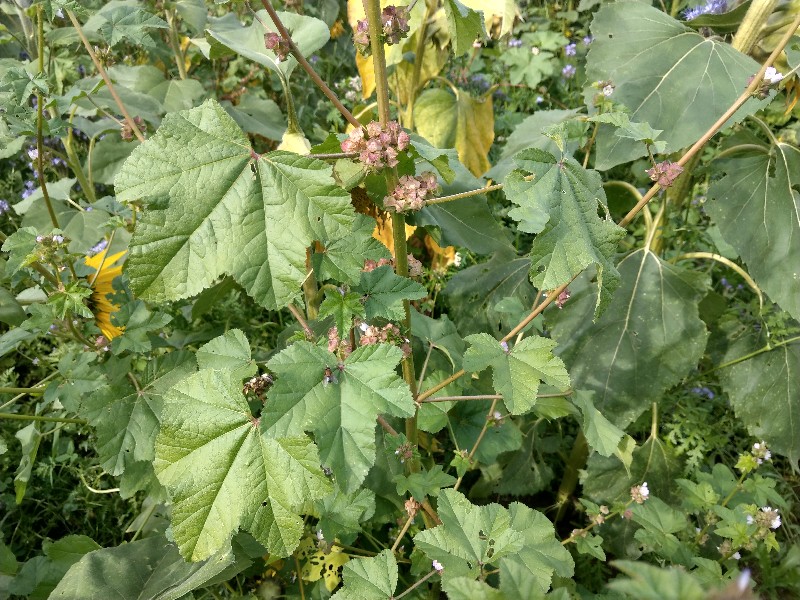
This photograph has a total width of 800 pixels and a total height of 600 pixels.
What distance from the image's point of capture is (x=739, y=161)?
5.80ft

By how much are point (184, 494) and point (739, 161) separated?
1.68 meters

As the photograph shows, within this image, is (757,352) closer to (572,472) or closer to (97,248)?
(572,472)

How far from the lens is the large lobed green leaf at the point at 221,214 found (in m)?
0.87

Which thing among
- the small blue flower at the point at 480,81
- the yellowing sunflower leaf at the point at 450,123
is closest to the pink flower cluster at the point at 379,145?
the yellowing sunflower leaf at the point at 450,123

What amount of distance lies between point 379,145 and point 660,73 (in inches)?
43.5

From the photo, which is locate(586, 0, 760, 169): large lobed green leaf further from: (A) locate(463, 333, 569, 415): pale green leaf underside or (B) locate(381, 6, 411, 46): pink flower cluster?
(B) locate(381, 6, 411, 46): pink flower cluster

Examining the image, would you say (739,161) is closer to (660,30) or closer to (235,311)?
(660,30)

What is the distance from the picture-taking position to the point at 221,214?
0.89 metres

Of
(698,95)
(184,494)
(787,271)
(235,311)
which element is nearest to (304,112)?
(235,311)

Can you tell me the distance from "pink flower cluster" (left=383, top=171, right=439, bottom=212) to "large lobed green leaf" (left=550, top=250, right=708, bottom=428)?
3.07 ft

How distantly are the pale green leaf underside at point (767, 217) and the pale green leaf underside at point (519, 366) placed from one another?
2.99 ft

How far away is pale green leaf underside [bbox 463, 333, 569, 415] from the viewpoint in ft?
3.45

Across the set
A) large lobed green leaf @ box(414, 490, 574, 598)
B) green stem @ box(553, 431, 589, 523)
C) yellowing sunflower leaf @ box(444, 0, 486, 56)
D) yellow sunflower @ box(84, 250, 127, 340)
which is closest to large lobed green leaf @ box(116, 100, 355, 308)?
yellowing sunflower leaf @ box(444, 0, 486, 56)

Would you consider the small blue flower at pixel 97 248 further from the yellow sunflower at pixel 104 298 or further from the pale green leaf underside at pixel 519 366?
the pale green leaf underside at pixel 519 366
